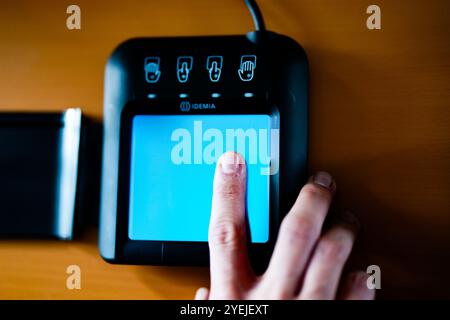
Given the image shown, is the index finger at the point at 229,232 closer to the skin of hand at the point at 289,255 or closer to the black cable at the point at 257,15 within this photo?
the skin of hand at the point at 289,255

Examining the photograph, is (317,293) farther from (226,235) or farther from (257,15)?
(257,15)

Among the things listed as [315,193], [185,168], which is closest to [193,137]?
[185,168]

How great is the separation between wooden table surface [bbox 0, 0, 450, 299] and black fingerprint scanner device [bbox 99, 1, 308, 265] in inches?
1.4

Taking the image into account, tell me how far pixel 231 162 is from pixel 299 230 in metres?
0.11

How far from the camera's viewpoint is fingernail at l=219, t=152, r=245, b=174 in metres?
0.39

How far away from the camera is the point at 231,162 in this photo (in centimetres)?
40

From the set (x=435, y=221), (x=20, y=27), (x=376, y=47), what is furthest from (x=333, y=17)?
(x=20, y=27)

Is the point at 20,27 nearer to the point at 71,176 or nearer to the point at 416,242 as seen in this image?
the point at 71,176

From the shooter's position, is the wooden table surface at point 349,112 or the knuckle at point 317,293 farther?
the wooden table surface at point 349,112

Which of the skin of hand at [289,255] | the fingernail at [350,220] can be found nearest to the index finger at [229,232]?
the skin of hand at [289,255]

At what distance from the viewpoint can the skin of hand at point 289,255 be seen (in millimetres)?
323
